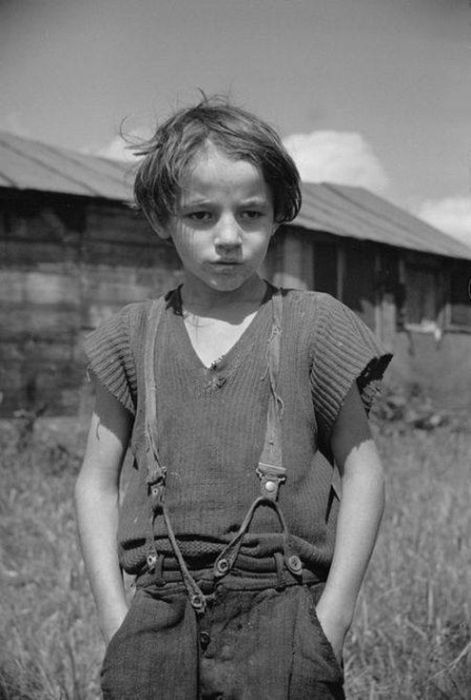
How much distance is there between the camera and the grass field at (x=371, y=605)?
2.55 metres

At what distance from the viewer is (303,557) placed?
152cm

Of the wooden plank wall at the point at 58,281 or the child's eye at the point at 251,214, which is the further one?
the wooden plank wall at the point at 58,281

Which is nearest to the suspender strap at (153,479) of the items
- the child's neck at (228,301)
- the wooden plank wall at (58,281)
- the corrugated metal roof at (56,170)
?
the child's neck at (228,301)

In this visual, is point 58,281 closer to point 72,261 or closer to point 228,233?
point 72,261

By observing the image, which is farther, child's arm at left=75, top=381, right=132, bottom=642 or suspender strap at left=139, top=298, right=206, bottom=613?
child's arm at left=75, top=381, right=132, bottom=642

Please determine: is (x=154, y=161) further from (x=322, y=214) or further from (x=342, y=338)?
(x=322, y=214)

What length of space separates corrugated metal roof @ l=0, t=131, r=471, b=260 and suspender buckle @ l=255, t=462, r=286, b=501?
5432 mm

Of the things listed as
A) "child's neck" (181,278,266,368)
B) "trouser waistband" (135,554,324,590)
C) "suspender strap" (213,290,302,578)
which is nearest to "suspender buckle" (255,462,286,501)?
"suspender strap" (213,290,302,578)

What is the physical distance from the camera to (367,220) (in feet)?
48.1

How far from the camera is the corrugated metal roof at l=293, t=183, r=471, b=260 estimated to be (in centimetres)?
1241

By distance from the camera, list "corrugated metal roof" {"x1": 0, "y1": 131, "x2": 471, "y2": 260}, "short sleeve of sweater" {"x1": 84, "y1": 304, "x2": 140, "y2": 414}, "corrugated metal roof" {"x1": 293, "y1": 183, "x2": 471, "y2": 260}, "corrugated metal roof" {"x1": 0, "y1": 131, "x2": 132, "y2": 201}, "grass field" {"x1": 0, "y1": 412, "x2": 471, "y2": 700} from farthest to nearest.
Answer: "corrugated metal roof" {"x1": 293, "y1": 183, "x2": 471, "y2": 260} < "corrugated metal roof" {"x1": 0, "y1": 131, "x2": 471, "y2": 260} < "corrugated metal roof" {"x1": 0, "y1": 131, "x2": 132, "y2": 201} < "grass field" {"x1": 0, "y1": 412, "x2": 471, "y2": 700} < "short sleeve of sweater" {"x1": 84, "y1": 304, "x2": 140, "y2": 414}

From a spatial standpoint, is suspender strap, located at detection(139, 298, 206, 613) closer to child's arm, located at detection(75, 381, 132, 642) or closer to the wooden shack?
child's arm, located at detection(75, 381, 132, 642)

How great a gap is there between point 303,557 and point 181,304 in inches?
23.7

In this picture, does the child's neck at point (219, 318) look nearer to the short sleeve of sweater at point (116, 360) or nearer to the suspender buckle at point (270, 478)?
the short sleeve of sweater at point (116, 360)
